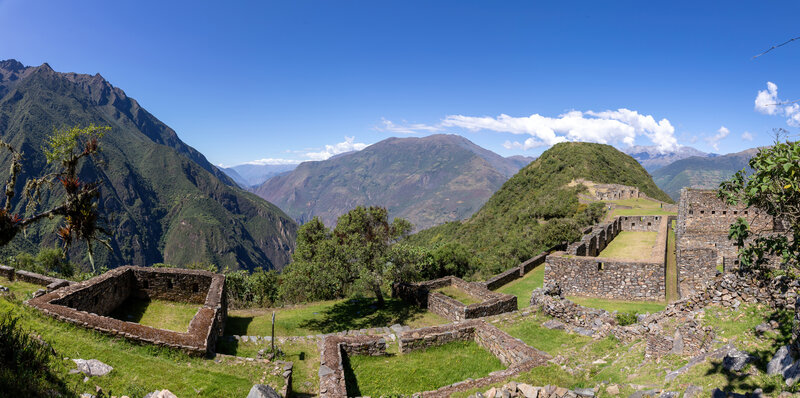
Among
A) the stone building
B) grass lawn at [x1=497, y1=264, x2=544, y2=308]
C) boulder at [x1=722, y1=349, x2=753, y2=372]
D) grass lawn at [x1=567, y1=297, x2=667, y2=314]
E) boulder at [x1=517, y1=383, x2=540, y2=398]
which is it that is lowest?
grass lawn at [x1=497, y1=264, x2=544, y2=308]

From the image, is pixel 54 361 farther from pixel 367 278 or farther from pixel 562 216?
pixel 562 216

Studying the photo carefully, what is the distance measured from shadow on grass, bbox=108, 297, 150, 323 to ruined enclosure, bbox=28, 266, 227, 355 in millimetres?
199

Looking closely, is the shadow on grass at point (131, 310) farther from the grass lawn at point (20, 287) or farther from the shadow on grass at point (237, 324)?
the shadow on grass at point (237, 324)

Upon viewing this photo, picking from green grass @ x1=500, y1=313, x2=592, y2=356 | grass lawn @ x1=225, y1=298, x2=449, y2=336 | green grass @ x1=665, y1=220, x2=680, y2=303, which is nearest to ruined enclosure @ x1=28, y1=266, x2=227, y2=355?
grass lawn @ x1=225, y1=298, x2=449, y2=336

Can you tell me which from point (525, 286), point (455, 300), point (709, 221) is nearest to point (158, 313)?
point (455, 300)

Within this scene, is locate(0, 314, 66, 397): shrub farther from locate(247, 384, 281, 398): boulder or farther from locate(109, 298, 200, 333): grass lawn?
locate(109, 298, 200, 333): grass lawn

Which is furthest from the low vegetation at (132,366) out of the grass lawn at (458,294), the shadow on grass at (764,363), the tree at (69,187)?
the grass lawn at (458,294)

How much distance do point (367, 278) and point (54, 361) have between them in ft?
41.0

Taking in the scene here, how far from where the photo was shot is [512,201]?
3617 inches

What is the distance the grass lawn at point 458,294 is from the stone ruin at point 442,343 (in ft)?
25.4

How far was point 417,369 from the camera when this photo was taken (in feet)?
40.2

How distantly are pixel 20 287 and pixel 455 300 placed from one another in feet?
70.7

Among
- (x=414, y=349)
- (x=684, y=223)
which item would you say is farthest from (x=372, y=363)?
(x=684, y=223)

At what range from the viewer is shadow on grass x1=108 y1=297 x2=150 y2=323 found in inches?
690
